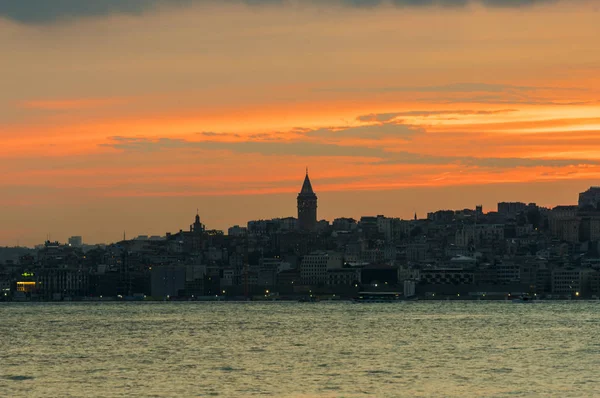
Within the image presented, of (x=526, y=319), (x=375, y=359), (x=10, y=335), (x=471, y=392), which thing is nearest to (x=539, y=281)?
(x=526, y=319)

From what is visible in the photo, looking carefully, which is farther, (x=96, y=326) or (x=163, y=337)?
(x=96, y=326)

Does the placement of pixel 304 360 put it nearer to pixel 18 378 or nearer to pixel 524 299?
pixel 18 378

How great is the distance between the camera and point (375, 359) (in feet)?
189

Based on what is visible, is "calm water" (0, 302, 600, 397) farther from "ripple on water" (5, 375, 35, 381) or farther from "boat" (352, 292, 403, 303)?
"boat" (352, 292, 403, 303)

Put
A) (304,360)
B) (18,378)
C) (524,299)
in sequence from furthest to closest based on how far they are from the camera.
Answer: (524,299)
(304,360)
(18,378)

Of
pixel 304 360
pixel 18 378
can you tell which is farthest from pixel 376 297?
pixel 18 378

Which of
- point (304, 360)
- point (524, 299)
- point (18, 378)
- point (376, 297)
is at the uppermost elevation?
point (376, 297)

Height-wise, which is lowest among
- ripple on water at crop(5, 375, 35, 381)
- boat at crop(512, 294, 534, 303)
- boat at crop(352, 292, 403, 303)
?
ripple on water at crop(5, 375, 35, 381)

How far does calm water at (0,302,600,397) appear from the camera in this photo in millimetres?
45844

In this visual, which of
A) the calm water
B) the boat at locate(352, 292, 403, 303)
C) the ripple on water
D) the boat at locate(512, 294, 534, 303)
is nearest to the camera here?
the calm water

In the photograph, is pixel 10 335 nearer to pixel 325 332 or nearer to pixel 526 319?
pixel 325 332

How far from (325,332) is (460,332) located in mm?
7557

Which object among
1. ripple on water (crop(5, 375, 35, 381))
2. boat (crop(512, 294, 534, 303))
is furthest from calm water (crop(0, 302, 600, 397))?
boat (crop(512, 294, 534, 303))

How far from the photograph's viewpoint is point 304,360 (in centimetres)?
5716
